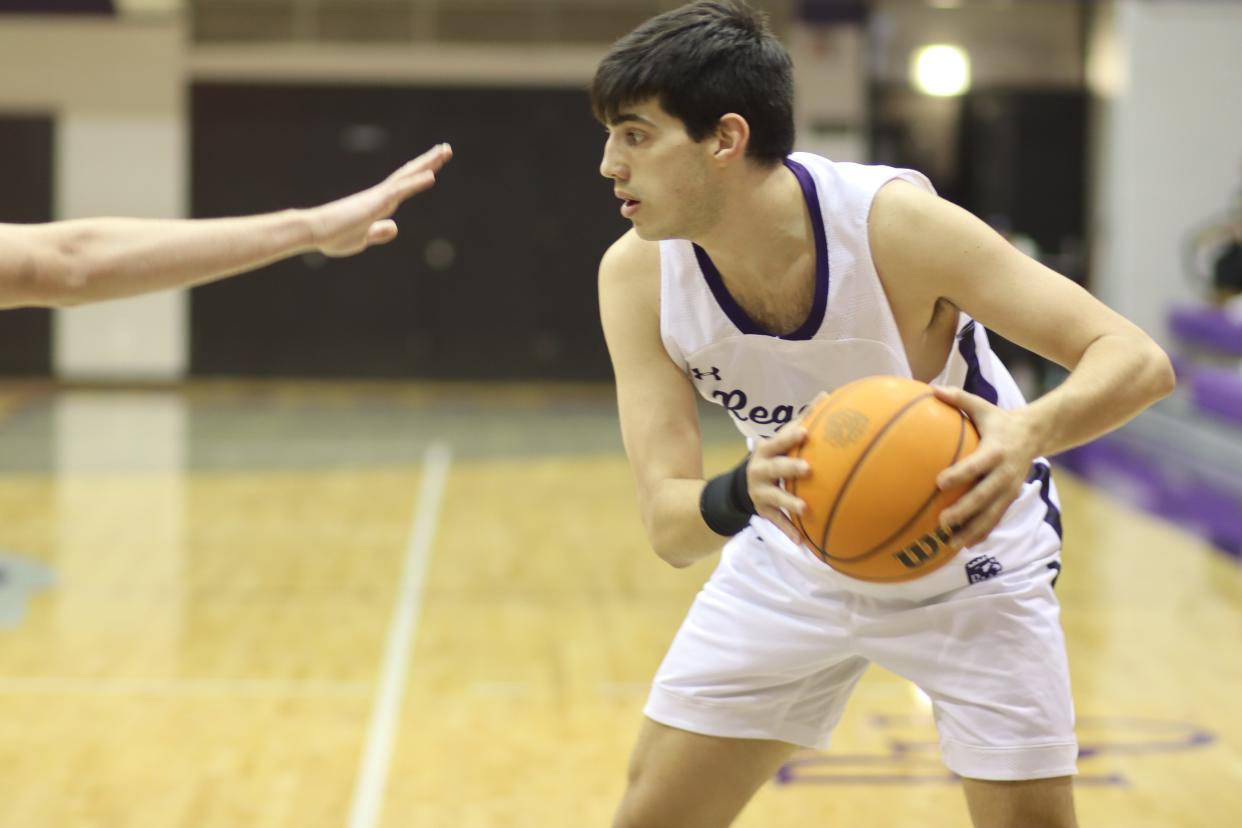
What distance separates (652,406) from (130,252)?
0.85 m

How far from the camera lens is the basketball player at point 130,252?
6.31 feet

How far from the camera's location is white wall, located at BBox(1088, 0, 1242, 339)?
13.3m

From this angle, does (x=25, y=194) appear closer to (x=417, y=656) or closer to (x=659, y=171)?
(x=417, y=656)

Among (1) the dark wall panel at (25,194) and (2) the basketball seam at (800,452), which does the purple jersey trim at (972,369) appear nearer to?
(2) the basketball seam at (800,452)

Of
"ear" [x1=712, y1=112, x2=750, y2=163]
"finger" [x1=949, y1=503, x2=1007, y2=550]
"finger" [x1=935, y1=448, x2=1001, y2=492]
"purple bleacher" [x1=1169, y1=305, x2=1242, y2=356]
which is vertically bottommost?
"purple bleacher" [x1=1169, y1=305, x2=1242, y2=356]

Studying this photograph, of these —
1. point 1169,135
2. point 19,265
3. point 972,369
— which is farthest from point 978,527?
point 1169,135

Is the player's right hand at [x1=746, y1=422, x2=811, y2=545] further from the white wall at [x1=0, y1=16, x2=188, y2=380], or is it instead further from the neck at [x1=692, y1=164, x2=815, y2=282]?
the white wall at [x1=0, y1=16, x2=188, y2=380]

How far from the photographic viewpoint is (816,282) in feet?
7.61

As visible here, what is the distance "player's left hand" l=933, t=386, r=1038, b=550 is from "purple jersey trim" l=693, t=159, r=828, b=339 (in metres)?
0.44

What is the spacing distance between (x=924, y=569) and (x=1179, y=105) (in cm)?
1257

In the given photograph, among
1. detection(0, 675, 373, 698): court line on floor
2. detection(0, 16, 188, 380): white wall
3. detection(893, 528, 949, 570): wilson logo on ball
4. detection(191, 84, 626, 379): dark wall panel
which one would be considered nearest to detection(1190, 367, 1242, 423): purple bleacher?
detection(191, 84, 626, 379): dark wall panel

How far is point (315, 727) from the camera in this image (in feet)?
14.9

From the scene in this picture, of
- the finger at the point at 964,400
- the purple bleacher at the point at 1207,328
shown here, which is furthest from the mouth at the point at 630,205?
the purple bleacher at the point at 1207,328

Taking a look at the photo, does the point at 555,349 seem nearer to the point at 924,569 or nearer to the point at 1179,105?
the point at 1179,105
